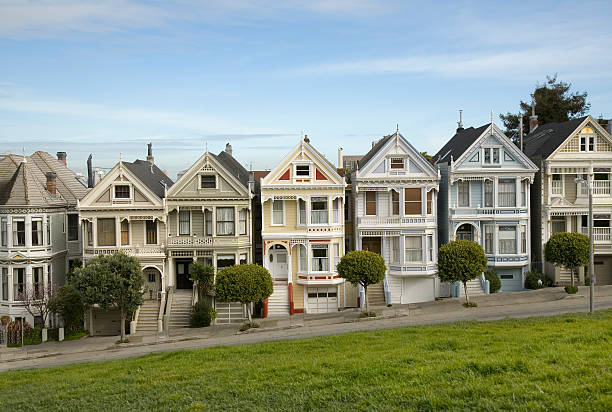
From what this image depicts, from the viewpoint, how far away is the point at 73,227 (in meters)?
41.9

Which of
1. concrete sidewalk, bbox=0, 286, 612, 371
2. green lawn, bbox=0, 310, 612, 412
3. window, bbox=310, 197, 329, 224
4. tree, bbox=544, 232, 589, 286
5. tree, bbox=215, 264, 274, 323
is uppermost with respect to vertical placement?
window, bbox=310, 197, 329, 224

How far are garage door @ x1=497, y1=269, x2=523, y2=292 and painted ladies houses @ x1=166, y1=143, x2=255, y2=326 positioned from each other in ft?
56.7

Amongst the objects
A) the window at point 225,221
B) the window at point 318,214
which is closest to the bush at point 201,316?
the window at point 225,221

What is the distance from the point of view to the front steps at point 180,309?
36.5 meters

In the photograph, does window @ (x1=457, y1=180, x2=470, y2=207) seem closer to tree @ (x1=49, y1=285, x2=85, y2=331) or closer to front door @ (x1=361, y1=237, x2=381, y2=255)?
front door @ (x1=361, y1=237, x2=381, y2=255)

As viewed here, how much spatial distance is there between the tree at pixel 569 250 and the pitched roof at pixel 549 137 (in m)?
6.35

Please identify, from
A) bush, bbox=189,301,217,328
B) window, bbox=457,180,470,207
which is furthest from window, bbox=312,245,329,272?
window, bbox=457,180,470,207

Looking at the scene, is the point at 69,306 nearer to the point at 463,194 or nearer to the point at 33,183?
the point at 33,183

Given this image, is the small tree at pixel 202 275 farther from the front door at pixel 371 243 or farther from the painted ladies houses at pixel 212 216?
the front door at pixel 371 243

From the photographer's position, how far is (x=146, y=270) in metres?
39.7

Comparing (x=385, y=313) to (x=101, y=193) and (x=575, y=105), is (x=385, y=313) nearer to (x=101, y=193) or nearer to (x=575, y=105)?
(x=101, y=193)

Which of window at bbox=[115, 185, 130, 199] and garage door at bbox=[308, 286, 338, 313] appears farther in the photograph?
garage door at bbox=[308, 286, 338, 313]

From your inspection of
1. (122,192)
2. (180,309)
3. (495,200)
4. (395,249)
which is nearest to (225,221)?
(180,309)

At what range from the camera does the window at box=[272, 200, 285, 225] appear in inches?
1553
